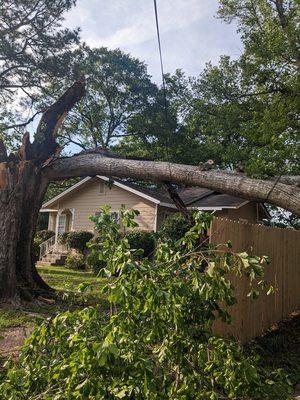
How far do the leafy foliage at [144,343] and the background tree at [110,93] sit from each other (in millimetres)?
29518

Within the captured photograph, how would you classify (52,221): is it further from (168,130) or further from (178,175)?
(178,175)

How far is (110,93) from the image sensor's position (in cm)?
3244

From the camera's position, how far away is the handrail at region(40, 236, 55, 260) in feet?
79.4

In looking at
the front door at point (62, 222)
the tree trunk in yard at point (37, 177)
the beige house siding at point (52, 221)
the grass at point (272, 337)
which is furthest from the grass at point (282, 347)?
the beige house siding at point (52, 221)

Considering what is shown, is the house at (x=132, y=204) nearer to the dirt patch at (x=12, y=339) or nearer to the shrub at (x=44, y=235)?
the shrub at (x=44, y=235)

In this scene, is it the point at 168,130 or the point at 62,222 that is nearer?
the point at 62,222

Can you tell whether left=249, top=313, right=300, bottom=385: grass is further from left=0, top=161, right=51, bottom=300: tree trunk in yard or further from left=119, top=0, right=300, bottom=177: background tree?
left=119, top=0, right=300, bottom=177: background tree

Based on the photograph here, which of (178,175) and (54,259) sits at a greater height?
(178,175)

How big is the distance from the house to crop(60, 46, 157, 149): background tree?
803cm

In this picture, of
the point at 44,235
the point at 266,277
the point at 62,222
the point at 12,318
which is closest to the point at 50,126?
the point at 12,318

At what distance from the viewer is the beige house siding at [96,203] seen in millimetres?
21469

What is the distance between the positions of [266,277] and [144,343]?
5.11m

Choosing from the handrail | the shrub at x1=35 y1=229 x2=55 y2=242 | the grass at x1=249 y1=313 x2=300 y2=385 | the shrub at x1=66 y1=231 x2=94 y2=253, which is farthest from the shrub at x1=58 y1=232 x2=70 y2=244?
the grass at x1=249 y1=313 x2=300 y2=385

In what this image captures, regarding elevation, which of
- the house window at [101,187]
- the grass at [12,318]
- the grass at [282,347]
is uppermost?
the house window at [101,187]
